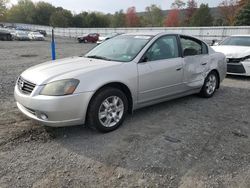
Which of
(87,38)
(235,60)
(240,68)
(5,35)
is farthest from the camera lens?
(87,38)

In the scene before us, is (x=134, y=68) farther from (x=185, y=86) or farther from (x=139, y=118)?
(x=185, y=86)

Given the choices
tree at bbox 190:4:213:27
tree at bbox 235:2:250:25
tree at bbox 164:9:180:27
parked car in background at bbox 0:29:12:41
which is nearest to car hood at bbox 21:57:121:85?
parked car in background at bbox 0:29:12:41

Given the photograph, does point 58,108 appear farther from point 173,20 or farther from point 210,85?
point 173,20

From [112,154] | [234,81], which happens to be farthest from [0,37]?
[112,154]

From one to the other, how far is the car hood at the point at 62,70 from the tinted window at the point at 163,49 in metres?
0.72

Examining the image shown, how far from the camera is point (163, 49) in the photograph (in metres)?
4.78

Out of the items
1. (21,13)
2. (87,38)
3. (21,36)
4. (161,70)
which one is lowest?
(161,70)

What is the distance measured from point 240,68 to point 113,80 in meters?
5.63

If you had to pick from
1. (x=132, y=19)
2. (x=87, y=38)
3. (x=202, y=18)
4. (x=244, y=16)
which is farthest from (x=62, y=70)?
(x=132, y=19)

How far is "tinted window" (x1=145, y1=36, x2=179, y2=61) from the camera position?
14.8 ft

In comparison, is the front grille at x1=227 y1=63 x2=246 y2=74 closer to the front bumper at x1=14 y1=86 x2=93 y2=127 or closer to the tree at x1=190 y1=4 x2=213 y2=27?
the front bumper at x1=14 y1=86 x2=93 y2=127

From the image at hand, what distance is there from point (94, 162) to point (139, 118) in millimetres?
1642

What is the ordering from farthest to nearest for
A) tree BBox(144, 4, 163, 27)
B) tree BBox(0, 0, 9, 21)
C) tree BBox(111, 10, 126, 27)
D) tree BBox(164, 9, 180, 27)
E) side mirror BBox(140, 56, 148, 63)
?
1. tree BBox(0, 0, 9, 21)
2. tree BBox(111, 10, 126, 27)
3. tree BBox(144, 4, 163, 27)
4. tree BBox(164, 9, 180, 27)
5. side mirror BBox(140, 56, 148, 63)

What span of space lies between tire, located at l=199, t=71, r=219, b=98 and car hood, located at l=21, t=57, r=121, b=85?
262cm
